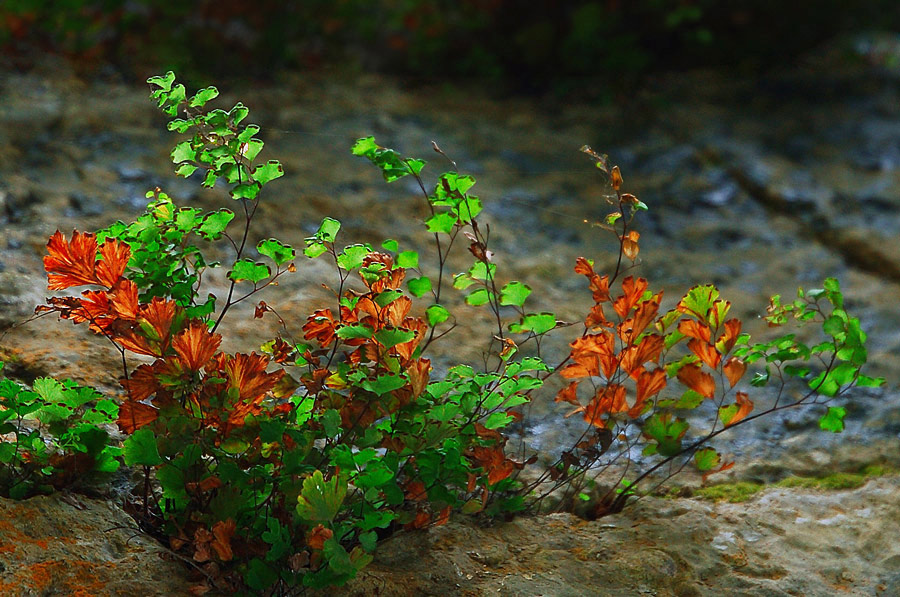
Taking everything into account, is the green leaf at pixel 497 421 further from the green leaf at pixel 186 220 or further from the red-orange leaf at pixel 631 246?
the green leaf at pixel 186 220

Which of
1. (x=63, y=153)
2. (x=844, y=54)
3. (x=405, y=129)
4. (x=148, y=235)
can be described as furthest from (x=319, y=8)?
(x=148, y=235)

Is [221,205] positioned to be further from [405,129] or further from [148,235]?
[148,235]

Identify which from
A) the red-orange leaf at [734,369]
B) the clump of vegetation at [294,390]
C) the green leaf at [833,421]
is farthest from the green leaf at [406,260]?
the green leaf at [833,421]

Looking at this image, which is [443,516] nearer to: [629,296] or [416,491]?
[416,491]

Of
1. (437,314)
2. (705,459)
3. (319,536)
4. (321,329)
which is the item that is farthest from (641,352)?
(319,536)

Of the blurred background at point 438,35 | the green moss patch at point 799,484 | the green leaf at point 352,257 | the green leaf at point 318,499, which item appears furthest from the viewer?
the blurred background at point 438,35

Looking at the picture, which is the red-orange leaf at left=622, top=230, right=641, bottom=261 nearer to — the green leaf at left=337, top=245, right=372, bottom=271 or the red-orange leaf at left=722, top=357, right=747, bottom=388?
the red-orange leaf at left=722, top=357, right=747, bottom=388
